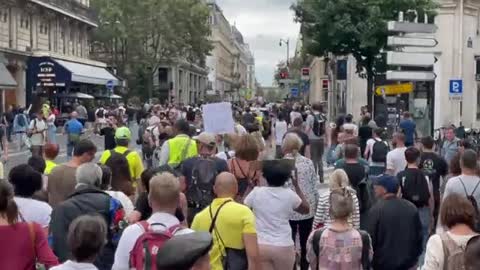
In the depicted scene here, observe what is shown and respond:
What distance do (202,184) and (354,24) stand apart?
2357 centimetres

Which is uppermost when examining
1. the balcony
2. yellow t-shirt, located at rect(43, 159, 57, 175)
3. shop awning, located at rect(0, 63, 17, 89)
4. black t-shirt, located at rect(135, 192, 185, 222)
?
the balcony

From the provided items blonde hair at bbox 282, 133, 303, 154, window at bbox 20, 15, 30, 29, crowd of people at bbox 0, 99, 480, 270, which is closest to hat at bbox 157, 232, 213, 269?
crowd of people at bbox 0, 99, 480, 270

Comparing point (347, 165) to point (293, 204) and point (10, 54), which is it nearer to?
point (293, 204)

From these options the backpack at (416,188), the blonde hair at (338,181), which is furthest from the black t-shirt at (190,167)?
the backpack at (416,188)

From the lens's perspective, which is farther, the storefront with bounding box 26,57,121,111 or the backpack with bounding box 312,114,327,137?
the storefront with bounding box 26,57,121,111

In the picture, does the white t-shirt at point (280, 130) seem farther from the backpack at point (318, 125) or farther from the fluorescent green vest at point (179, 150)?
the fluorescent green vest at point (179, 150)

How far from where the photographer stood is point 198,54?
3169 inches

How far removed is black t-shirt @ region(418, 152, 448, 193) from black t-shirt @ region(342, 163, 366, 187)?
1658 mm

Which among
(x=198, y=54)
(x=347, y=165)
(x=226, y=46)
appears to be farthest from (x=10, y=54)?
(x=226, y=46)

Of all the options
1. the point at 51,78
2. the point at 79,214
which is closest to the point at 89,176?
the point at 79,214

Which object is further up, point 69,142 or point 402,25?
point 402,25

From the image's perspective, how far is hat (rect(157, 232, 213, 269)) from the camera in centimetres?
353

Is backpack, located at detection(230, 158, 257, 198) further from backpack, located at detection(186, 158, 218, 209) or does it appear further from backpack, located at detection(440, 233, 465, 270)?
backpack, located at detection(440, 233, 465, 270)

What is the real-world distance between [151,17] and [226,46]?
306 feet
